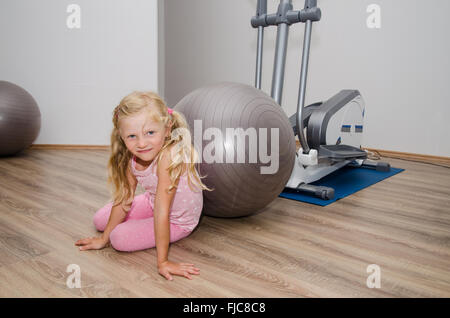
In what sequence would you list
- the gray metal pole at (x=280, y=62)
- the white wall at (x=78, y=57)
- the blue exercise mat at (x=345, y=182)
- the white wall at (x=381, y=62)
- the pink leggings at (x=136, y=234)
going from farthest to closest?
the white wall at (x=78, y=57), the white wall at (x=381, y=62), the gray metal pole at (x=280, y=62), the blue exercise mat at (x=345, y=182), the pink leggings at (x=136, y=234)

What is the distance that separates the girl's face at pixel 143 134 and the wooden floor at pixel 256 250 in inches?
15.8

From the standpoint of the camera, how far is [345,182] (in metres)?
2.54

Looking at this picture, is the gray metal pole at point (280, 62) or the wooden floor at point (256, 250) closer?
the wooden floor at point (256, 250)

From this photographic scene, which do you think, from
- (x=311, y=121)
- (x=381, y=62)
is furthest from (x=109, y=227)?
(x=381, y=62)

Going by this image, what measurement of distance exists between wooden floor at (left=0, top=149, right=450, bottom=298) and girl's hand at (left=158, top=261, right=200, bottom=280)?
0.08 ft

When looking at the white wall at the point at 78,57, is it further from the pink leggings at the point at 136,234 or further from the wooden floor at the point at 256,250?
the pink leggings at the point at 136,234

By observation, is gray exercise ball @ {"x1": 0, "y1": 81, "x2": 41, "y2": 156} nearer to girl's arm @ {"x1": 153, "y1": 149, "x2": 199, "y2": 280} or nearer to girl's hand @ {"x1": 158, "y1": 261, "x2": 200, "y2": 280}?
girl's arm @ {"x1": 153, "y1": 149, "x2": 199, "y2": 280}

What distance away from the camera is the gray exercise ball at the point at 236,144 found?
1497 mm

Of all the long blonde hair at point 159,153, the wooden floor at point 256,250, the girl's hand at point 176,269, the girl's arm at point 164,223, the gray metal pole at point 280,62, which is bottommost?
the wooden floor at point 256,250

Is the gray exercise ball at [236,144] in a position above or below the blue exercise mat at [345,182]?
above

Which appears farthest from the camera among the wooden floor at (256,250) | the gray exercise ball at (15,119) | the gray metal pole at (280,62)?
the gray exercise ball at (15,119)

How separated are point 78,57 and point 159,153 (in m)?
A: 2.50

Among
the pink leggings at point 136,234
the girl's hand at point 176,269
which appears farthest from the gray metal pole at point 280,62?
the girl's hand at point 176,269
